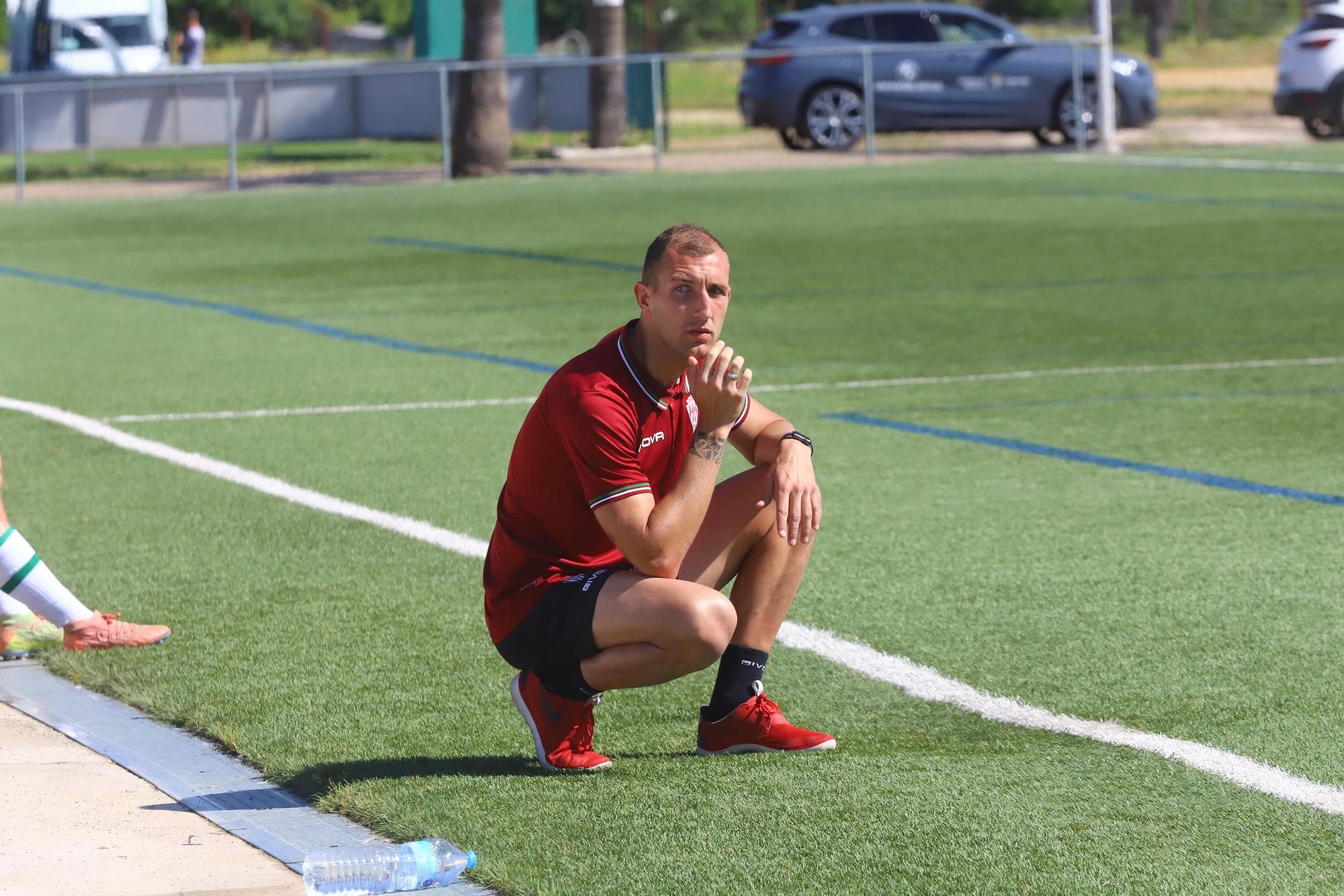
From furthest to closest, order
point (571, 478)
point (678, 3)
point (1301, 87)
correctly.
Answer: point (678, 3) < point (1301, 87) < point (571, 478)

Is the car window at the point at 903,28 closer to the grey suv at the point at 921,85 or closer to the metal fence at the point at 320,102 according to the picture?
the grey suv at the point at 921,85

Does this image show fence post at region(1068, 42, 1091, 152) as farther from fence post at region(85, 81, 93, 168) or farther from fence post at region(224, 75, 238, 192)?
fence post at region(85, 81, 93, 168)

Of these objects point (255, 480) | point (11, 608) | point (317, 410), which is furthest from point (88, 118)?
point (11, 608)

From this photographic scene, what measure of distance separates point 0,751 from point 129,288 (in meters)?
11.9

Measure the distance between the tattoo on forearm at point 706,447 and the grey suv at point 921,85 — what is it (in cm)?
2652

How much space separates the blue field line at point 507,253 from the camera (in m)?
17.5

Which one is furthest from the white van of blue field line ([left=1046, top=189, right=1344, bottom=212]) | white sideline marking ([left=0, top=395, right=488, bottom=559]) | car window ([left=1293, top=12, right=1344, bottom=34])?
white sideline marking ([left=0, top=395, right=488, bottom=559])

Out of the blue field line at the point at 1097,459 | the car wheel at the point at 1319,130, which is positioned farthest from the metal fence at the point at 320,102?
the blue field line at the point at 1097,459

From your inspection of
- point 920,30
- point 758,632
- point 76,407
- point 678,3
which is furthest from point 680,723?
point 678,3

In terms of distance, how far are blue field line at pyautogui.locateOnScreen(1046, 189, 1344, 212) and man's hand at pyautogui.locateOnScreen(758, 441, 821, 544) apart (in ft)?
55.1

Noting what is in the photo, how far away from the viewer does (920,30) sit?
104 feet

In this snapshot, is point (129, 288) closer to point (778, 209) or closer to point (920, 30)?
point (778, 209)

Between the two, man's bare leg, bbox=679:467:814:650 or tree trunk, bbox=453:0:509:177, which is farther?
tree trunk, bbox=453:0:509:177

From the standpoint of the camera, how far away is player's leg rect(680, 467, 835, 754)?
16.4 feet
